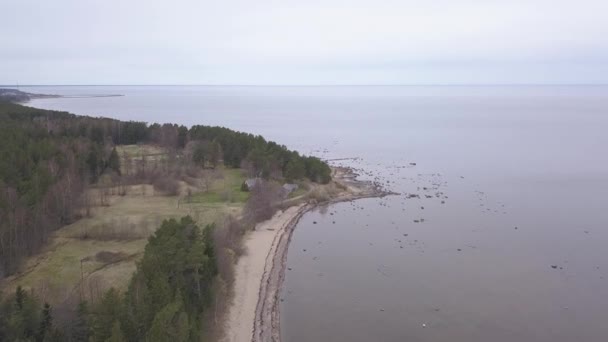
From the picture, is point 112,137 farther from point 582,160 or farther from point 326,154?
point 582,160

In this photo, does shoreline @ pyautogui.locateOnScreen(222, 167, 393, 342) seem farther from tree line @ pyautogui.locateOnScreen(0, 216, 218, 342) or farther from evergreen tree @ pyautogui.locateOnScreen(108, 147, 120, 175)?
evergreen tree @ pyautogui.locateOnScreen(108, 147, 120, 175)

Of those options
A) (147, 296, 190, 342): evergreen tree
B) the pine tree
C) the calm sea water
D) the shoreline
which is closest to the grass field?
the shoreline

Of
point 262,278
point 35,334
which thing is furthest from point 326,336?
point 35,334

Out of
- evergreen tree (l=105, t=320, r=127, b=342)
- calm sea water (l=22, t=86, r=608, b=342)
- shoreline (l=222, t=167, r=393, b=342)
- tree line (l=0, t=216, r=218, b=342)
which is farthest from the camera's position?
calm sea water (l=22, t=86, r=608, b=342)

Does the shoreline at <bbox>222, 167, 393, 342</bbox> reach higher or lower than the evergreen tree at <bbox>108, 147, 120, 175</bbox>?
lower

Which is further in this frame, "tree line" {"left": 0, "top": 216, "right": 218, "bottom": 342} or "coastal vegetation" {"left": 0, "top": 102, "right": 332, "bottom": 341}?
"coastal vegetation" {"left": 0, "top": 102, "right": 332, "bottom": 341}

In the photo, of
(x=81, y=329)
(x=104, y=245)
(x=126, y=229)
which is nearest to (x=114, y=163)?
(x=126, y=229)
